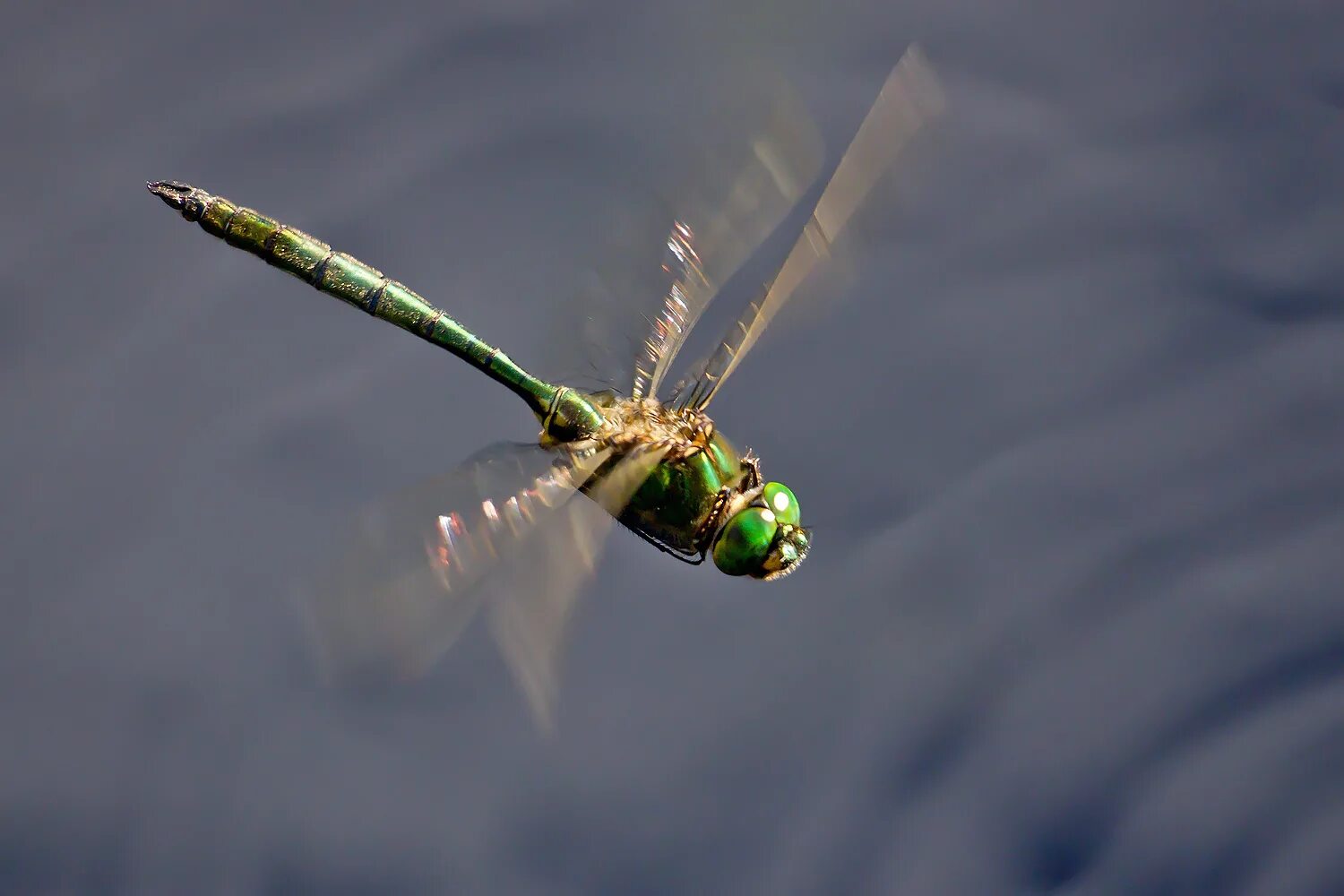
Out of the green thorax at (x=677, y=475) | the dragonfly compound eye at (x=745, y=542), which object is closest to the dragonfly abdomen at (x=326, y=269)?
the green thorax at (x=677, y=475)

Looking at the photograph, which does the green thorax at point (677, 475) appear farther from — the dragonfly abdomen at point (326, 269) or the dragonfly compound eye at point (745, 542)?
the dragonfly abdomen at point (326, 269)

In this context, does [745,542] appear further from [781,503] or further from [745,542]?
[781,503]

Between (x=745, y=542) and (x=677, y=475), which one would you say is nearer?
(x=745, y=542)

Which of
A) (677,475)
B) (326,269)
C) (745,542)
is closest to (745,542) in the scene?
(745,542)

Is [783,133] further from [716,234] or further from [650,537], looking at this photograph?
[650,537]

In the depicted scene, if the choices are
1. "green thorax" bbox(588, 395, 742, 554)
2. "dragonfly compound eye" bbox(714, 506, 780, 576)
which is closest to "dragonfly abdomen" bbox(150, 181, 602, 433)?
"green thorax" bbox(588, 395, 742, 554)

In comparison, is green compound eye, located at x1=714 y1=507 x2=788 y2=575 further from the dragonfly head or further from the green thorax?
the green thorax

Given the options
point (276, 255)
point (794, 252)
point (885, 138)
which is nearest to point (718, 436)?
point (794, 252)

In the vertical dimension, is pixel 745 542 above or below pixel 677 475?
below
